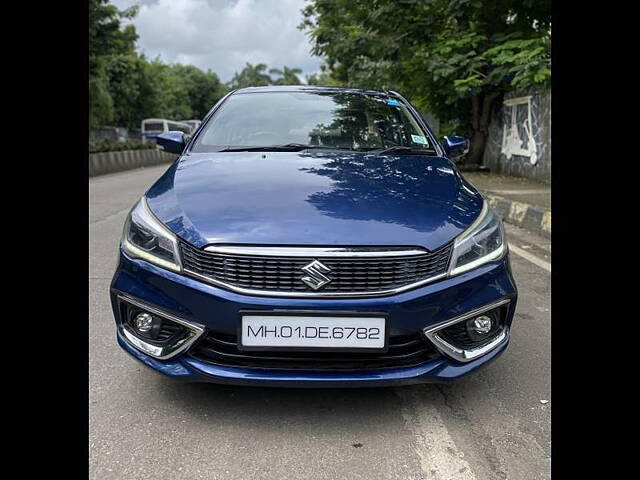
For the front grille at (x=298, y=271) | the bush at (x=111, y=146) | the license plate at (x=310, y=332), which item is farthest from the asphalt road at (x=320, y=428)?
the bush at (x=111, y=146)

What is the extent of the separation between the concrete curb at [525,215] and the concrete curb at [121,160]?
A: 380 inches

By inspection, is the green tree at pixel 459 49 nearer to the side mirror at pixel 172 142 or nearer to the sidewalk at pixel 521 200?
the sidewalk at pixel 521 200

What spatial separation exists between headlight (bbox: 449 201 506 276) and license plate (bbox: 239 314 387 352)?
1.32 feet

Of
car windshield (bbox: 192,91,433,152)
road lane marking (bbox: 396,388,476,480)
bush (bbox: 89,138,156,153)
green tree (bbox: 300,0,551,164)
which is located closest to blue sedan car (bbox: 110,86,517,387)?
road lane marking (bbox: 396,388,476,480)

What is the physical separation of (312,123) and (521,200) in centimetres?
584

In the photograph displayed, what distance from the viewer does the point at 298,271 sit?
2205 millimetres

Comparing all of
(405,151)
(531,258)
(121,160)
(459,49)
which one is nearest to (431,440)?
(405,151)

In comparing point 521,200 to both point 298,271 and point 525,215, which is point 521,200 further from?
point 298,271

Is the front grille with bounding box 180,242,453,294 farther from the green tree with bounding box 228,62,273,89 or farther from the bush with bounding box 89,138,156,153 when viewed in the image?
the green tree with bounding box 228,62,273,89

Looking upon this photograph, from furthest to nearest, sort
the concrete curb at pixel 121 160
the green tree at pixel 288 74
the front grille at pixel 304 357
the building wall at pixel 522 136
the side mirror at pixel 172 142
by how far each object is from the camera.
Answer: the green tree at pixel 288 74 < the concrete curb at pixel 121 160 < the building wall at pixel 522 136 < the side mirror at pixel 172 142 < the front grille at pixel 304 357

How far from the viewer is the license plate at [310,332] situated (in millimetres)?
2180

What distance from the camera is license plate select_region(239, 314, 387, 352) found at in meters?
2.18

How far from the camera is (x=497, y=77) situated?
11172 millimetres
